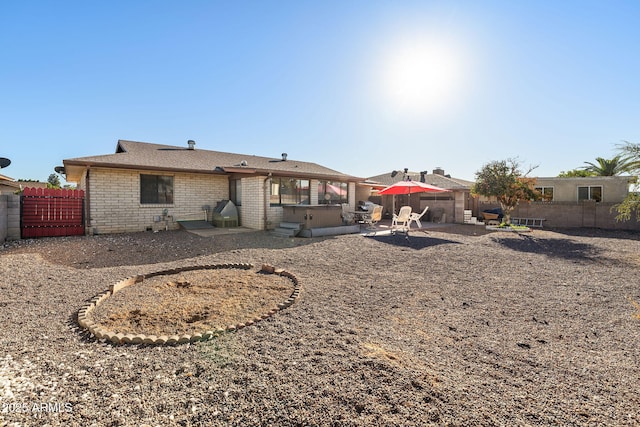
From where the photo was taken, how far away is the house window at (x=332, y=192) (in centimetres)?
1372

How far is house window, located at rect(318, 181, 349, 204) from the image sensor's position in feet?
45.0

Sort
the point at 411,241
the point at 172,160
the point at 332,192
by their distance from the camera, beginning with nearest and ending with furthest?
the point at 411,241
the point at 172,160
the point at 332,192

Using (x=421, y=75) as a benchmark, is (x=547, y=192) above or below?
below

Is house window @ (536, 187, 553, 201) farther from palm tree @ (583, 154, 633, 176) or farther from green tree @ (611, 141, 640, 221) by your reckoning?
palm tree @ (583, 154, 633, 176)

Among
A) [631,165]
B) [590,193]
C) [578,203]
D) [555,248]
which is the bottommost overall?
[555,248]

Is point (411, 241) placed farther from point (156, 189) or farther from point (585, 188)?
point (585, 188)

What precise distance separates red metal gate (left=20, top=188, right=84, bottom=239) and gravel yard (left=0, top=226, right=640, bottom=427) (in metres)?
5.19

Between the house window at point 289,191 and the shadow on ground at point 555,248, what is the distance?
7823mm

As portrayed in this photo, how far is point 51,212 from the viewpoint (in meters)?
9.45

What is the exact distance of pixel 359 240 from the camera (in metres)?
9.39

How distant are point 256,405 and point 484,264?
6.06 m

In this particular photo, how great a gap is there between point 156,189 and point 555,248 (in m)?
14.1

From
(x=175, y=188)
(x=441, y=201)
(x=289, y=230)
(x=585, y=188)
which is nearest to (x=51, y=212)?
(x=175, y=188)

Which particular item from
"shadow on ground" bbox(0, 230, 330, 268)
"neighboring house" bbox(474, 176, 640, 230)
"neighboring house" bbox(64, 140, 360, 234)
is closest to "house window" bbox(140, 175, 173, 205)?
"neighboring house" bbox(64, 140, 360, 234)
